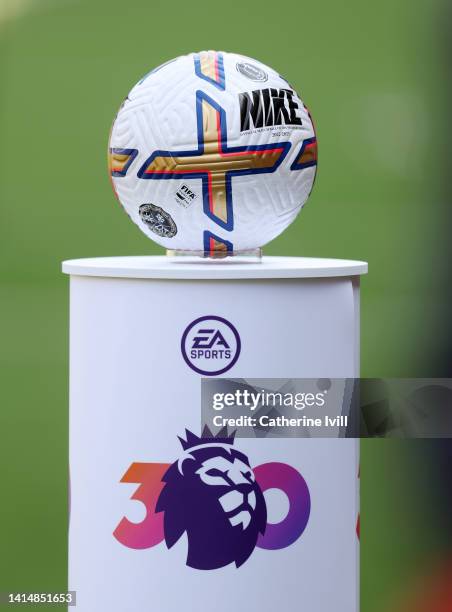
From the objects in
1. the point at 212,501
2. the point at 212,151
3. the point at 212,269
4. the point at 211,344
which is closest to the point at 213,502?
the point at 212,501

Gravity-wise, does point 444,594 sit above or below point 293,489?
below

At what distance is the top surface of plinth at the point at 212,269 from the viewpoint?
6.50 feet

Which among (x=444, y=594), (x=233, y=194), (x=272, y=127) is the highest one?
(x=272, y=127)

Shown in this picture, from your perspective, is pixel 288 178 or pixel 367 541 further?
pixel 367 541

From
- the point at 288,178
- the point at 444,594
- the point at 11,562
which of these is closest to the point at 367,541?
the point at 444,594

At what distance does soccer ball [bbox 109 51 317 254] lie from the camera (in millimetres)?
2068

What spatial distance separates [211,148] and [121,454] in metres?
0.62

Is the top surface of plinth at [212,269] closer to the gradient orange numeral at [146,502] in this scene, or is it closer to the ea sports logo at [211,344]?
the ea sports logo at [211,344]

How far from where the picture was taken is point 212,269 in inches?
78.1

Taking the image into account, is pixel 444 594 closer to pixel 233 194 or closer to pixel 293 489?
pixel 293 489

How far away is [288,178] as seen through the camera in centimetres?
215

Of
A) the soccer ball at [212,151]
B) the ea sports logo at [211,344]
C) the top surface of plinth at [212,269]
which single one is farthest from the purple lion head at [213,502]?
the soccer ball at [212,151]

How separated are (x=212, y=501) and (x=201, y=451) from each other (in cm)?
10

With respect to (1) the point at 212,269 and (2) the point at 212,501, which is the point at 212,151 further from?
(2) the point at 212,501
